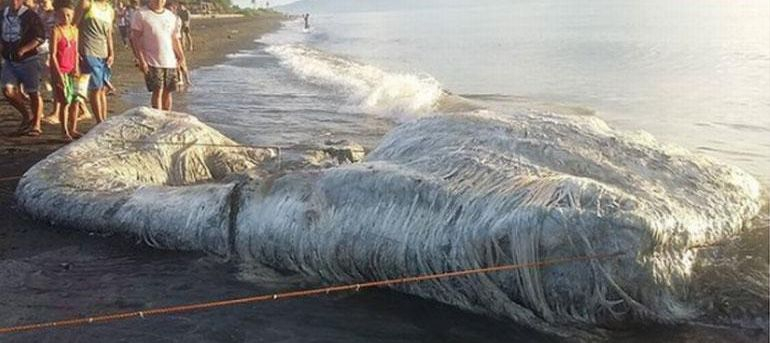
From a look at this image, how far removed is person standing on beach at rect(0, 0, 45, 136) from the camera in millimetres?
8797

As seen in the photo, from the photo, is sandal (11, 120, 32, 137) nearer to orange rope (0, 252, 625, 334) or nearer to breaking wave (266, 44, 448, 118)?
breaking wave (266, 44, 448, 118)

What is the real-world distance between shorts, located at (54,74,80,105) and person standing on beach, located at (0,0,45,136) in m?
0.49

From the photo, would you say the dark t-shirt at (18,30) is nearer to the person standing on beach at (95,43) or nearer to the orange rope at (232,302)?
the person standing on beach at (95,43)

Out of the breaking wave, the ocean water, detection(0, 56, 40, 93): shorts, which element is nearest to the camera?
detection(0, 56, 40, 93): shorts

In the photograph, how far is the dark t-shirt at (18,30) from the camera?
879cm

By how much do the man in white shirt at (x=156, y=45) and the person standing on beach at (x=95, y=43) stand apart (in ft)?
1.38

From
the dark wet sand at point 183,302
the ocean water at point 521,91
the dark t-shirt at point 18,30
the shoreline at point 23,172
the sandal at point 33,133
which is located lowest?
the dark wet sand at point 183,302

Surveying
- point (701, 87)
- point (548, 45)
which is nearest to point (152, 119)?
point (701, 87)

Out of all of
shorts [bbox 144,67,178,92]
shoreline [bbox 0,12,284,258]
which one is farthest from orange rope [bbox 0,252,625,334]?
shorts [bbox 144,67,178,92]

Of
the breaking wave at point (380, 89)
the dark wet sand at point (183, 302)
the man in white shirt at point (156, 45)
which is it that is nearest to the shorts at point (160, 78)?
the man in white shirt at point (156, 45)

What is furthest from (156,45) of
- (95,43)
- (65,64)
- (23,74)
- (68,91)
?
(23,74)

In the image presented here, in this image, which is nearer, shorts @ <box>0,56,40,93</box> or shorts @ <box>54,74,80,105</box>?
shorts @ <box>54,74,80,105</box>

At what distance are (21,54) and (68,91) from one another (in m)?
0.71

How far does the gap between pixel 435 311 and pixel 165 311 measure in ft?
4.89
